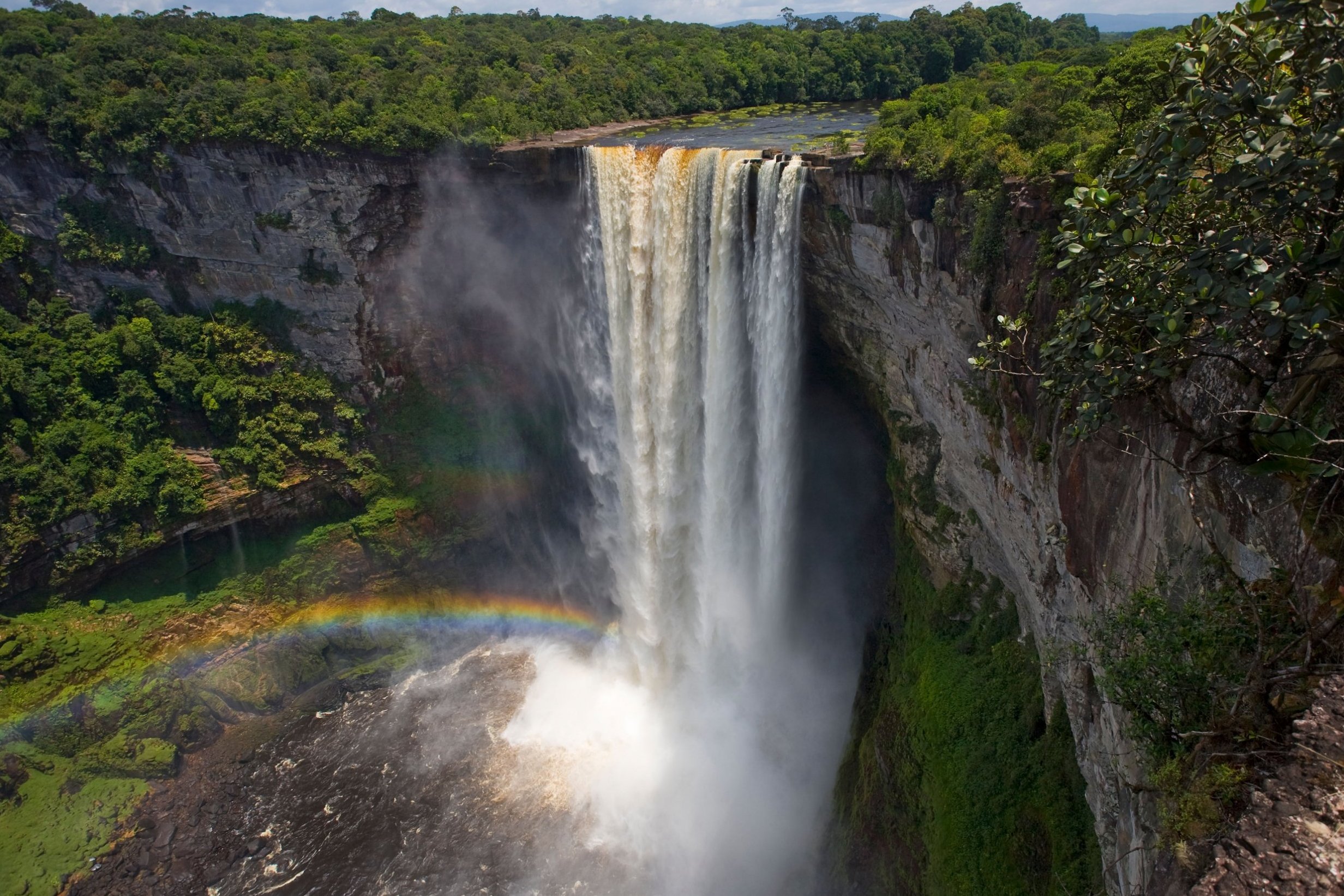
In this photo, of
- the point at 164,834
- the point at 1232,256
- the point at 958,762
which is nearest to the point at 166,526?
the point at 164,834

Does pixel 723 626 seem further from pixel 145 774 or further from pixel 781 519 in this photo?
pixel 145 774

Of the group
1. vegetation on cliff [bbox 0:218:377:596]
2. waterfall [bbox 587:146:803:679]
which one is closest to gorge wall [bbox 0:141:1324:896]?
vegetation on cliff [bbox 0:218:377:596]

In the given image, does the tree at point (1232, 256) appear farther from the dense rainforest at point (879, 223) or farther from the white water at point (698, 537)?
the white water at point (698, 537)

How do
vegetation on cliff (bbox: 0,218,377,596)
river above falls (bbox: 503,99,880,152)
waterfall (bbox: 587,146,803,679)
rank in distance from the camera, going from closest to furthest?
waterfall (bbox: 587,146,803,679)
vegetation on cliff (bbox: 0,218,377,596)
river above falls (bbox: 503,99,880,152)

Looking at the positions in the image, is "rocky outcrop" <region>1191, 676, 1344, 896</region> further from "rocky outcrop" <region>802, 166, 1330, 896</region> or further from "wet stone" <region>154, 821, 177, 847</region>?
"wet stone" <region>154, 821, 177, 847</region>

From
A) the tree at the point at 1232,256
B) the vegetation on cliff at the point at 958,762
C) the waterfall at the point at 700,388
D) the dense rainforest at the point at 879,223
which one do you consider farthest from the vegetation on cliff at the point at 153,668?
the tree at the point at 1232,256

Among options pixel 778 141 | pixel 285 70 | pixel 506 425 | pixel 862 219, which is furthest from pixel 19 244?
pixel 862 219
